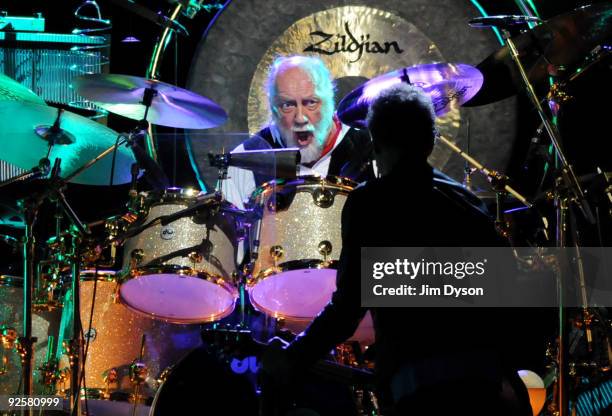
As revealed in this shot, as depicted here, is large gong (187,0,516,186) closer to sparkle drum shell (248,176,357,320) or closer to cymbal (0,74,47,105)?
cymbal (0,74,47,105)

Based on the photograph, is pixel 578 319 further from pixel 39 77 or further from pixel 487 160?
pixel 39 77

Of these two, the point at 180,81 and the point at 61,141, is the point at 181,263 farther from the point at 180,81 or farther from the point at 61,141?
the point at 180,81

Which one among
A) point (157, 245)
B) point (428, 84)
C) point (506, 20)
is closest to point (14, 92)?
point (157, 245)

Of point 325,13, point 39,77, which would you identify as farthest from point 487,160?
point 39,77

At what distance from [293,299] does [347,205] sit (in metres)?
1.70

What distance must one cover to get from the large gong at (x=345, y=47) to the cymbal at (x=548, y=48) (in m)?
0.80

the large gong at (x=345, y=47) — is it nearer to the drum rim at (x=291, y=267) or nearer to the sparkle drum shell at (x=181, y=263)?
the sparkle drum shell at (x=181, y=263)

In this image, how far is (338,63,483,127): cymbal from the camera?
157 inches

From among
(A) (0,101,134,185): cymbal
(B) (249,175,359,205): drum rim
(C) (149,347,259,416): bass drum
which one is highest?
(A) (0,101,134,185): cymbal

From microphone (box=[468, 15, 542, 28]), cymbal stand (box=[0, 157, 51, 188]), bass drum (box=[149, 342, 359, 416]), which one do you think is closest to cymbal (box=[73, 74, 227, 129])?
cymbal stand (box=[0, 157, 51, 188])

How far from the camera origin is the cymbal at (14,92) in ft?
12.4

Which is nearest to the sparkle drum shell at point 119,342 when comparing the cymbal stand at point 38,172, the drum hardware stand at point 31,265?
the drum hardware stand at point 31,265

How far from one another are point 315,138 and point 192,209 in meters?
1.51

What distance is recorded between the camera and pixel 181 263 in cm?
368
